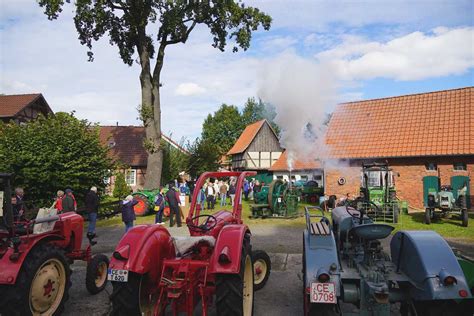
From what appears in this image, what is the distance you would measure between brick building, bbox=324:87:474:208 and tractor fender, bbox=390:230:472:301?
16092 mm

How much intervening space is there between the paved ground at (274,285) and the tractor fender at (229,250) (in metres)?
1.49

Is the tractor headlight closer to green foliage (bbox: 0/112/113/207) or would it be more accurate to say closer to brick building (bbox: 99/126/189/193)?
green foliage (bbox: 0/112/113/207)

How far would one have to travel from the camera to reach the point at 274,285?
693 cm

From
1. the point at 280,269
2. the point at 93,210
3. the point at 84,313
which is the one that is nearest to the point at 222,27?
the point at 93,210

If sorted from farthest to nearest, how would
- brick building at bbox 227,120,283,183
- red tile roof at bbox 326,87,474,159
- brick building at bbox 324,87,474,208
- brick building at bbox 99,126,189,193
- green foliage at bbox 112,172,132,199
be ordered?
brick building at bbox 227,120,283,183, brick building at bbox 99,126,189,193, green foliage at bbox 112,172,132,199, red tile roof at bbox 326,87,474,159, brick building at bbox 324,87,474,208

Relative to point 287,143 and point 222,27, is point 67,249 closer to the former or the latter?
point 287,143

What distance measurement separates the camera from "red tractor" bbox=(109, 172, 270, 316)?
14.2ft

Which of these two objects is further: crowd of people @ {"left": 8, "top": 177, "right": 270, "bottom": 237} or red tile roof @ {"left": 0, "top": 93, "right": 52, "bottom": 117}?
red tile roof @ {"left": 0, "top": 93, "right": 52, "bottom": 117}

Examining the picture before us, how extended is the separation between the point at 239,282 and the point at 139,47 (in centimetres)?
1810

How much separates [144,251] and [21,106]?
2906 cm

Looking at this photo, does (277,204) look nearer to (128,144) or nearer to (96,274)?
(96,274)

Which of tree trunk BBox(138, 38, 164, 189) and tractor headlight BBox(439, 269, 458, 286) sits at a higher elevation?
tree trunk BBox(138, 38, 164, 189)

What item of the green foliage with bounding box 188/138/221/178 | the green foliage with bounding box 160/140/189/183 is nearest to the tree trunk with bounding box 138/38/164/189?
the green foliage with bounding box 160/140/189/183

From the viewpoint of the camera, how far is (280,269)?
812 centimetres
